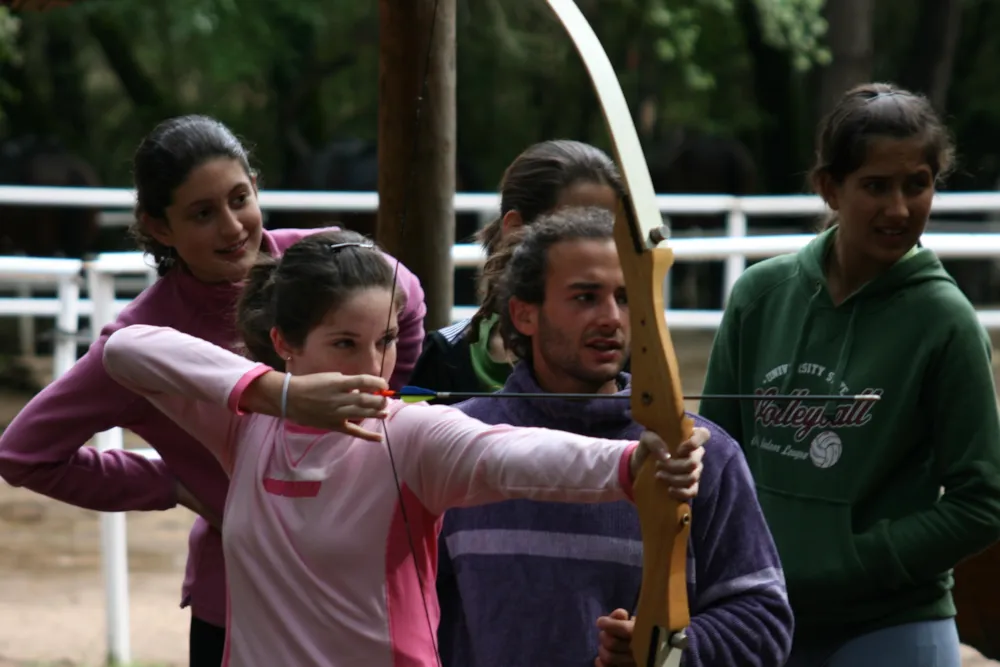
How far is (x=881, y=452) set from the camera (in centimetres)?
257

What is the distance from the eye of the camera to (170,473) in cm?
281

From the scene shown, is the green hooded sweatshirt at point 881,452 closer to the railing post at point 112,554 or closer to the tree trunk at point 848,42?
the railing post at point 112,554

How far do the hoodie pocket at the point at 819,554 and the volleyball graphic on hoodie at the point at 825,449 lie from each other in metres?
0.06

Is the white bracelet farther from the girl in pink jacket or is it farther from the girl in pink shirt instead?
the girl in pink jacket

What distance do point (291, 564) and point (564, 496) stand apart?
49 centimetres

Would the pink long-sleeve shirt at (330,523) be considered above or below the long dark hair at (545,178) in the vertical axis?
below

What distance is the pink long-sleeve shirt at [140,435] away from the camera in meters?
2.71

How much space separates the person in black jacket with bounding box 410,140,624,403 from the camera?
108 inches

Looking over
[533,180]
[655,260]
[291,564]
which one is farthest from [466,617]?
[533,180]

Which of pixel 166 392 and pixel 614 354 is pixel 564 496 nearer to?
pixel 614 354

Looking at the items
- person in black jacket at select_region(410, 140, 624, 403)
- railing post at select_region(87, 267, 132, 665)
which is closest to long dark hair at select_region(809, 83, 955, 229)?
person in black jacket at select_region(410, 140, 624, 403)

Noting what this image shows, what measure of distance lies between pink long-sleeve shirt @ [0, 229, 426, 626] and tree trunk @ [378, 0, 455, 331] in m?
0.54

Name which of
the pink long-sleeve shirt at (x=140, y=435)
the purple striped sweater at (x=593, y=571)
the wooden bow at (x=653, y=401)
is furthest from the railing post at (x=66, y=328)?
the wooden bow at (x=653, y=401)

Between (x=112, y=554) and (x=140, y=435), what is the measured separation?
2199 millimetres
